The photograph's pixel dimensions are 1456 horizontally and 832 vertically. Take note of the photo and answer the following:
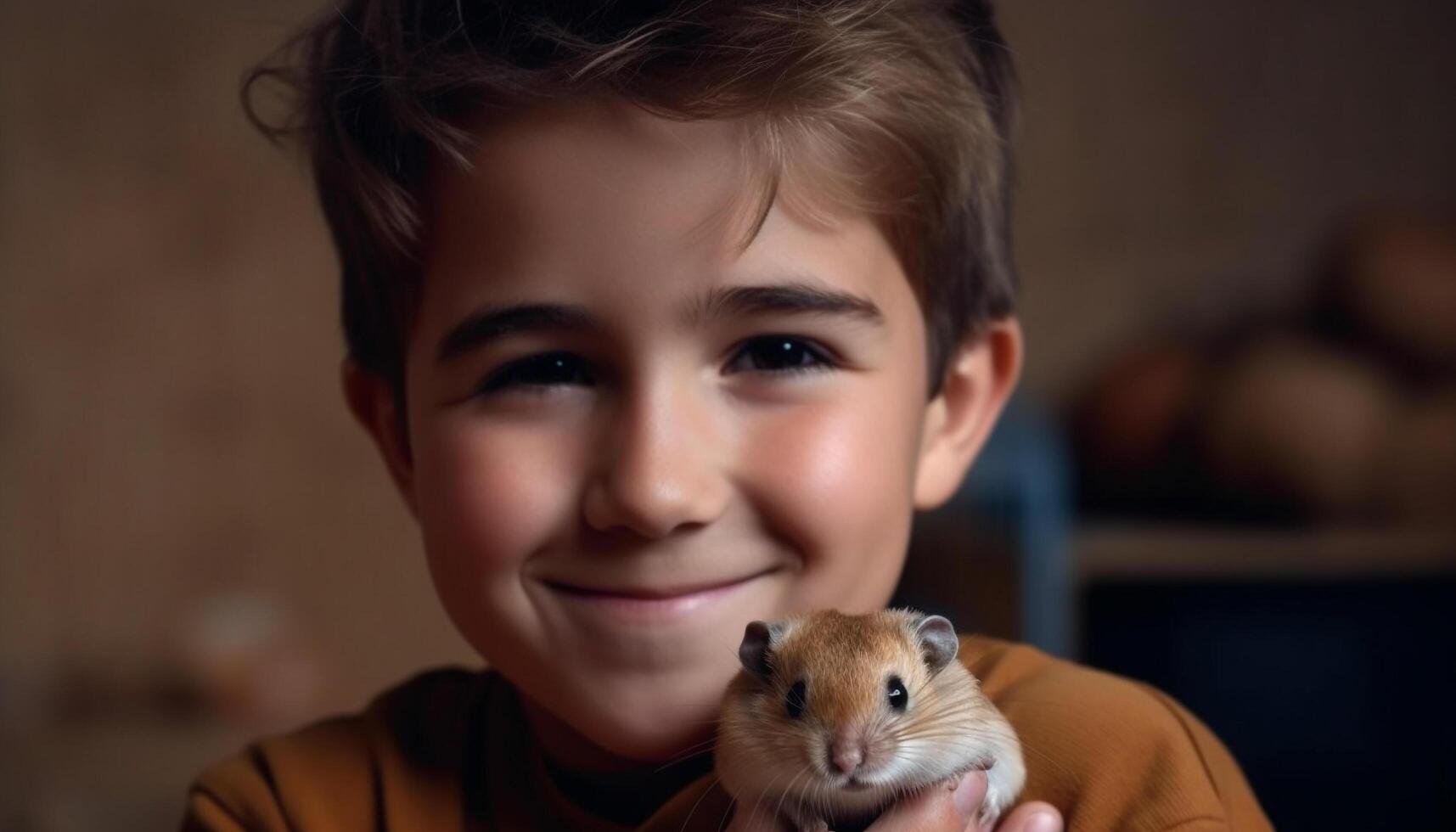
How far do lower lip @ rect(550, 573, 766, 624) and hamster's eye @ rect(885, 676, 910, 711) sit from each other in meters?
0.18

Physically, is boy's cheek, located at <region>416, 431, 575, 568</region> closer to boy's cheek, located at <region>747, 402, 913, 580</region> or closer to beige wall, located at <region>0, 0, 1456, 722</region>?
boy's cheek, located at <region>747, 402, 913, 580</region>

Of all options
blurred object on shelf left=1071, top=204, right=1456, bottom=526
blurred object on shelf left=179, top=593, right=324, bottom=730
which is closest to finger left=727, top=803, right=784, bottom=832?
blurred object on shelf left=1071, top=204, right=1456, bottom=526

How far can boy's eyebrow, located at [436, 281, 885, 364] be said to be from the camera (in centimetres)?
106

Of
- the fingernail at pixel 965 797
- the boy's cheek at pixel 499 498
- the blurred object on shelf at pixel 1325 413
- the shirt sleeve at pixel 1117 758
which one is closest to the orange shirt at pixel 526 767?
the shirt sleeve at pixel 1117 758

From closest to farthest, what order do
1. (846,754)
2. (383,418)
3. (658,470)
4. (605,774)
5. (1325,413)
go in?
(846,754) < (658,470) < (605,774) < (383,418) < (1325,413)

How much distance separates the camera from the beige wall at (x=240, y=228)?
3.45m

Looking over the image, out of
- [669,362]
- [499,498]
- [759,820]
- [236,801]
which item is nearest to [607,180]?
[669,362]

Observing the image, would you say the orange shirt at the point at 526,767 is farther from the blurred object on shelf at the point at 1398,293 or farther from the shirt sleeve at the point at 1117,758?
the blurred object on shelf at the point at 1398,293

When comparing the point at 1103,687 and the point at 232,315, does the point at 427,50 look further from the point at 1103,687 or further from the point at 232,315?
the point at 232,315

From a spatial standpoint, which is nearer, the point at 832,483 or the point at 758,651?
the point at 758,651

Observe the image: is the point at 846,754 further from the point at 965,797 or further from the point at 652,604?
the point at 652,604

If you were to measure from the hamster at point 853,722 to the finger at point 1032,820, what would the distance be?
11 mm

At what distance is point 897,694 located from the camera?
0.95 m

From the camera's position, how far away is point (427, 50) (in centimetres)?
118
